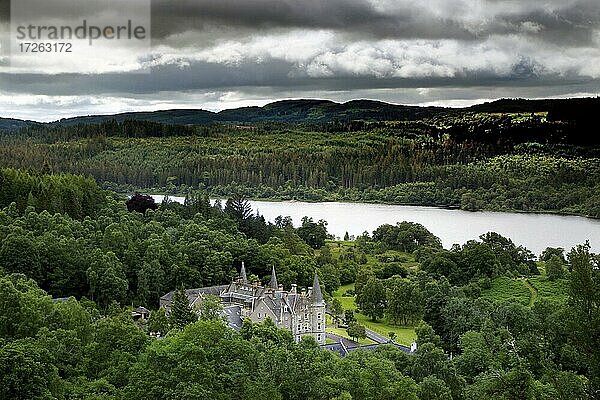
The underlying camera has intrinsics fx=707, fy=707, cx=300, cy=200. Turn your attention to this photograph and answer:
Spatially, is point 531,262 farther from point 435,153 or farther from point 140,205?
point 435,153

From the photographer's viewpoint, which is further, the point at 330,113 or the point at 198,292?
the point at 330,113

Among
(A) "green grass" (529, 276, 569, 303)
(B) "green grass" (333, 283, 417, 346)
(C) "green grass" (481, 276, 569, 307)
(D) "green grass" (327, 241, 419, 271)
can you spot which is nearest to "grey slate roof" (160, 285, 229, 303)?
(B) "green grass" (333, 283, 417, 346)

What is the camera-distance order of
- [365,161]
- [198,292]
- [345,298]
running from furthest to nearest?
[365,161]
[345,298]
[198,292]

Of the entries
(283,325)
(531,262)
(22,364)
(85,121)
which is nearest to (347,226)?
(531,262)

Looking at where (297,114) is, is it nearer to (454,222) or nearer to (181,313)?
(454,222)

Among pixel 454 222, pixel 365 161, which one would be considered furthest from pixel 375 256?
pixel 365 161

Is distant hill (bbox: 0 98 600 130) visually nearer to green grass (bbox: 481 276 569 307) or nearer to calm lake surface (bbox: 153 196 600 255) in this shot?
calm lake surface (bbox: 153 196 600 255)

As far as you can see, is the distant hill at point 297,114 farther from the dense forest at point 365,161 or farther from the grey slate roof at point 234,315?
the grey slate roof at point 234,315
